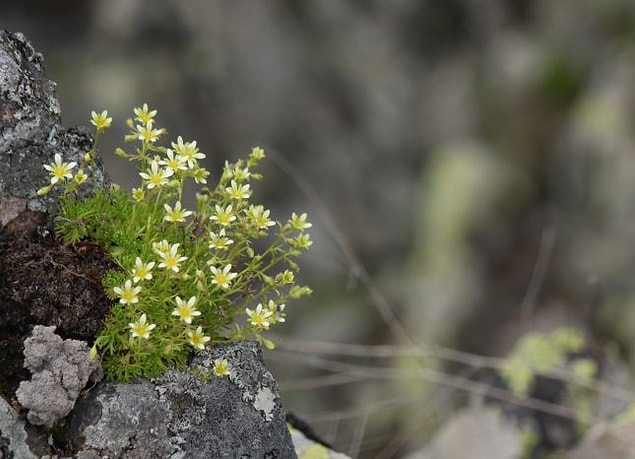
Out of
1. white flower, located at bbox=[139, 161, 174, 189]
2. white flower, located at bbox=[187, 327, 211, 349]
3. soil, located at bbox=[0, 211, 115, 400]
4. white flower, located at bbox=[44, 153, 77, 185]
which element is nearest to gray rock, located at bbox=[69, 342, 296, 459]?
white flower, located at bbox=[187, 327, 211, 349]

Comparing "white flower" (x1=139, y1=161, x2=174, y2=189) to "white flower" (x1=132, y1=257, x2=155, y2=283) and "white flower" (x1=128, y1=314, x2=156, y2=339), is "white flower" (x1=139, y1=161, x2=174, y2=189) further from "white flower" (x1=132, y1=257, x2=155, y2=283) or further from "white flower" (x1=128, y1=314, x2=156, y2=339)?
"white flower" (x1=128, y1=314, x2=156, y2=339)

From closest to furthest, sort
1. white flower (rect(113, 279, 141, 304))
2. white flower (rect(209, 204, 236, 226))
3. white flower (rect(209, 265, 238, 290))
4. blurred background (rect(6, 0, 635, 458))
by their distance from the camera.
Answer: white flower (rect(113, 279, 141, 304))
white flower (rect(209, 265, 238, 290))
white flower (rect(209, 204, 236, 226))
blurred background (rect(6, 0, 635, 458))

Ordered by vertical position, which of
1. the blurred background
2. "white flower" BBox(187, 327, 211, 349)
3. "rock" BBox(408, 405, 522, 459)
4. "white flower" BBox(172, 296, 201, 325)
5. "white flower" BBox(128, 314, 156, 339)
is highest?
the blurred background

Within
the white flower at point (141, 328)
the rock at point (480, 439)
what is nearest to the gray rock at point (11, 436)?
the white flower at point (141, 328)

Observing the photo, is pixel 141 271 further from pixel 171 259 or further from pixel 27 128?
pixel 27 128

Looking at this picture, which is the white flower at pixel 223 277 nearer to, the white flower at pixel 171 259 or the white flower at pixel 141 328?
the white flower at pixel 171 259

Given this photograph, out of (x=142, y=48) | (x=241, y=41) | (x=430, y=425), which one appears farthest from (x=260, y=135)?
(x=430, y=425)
